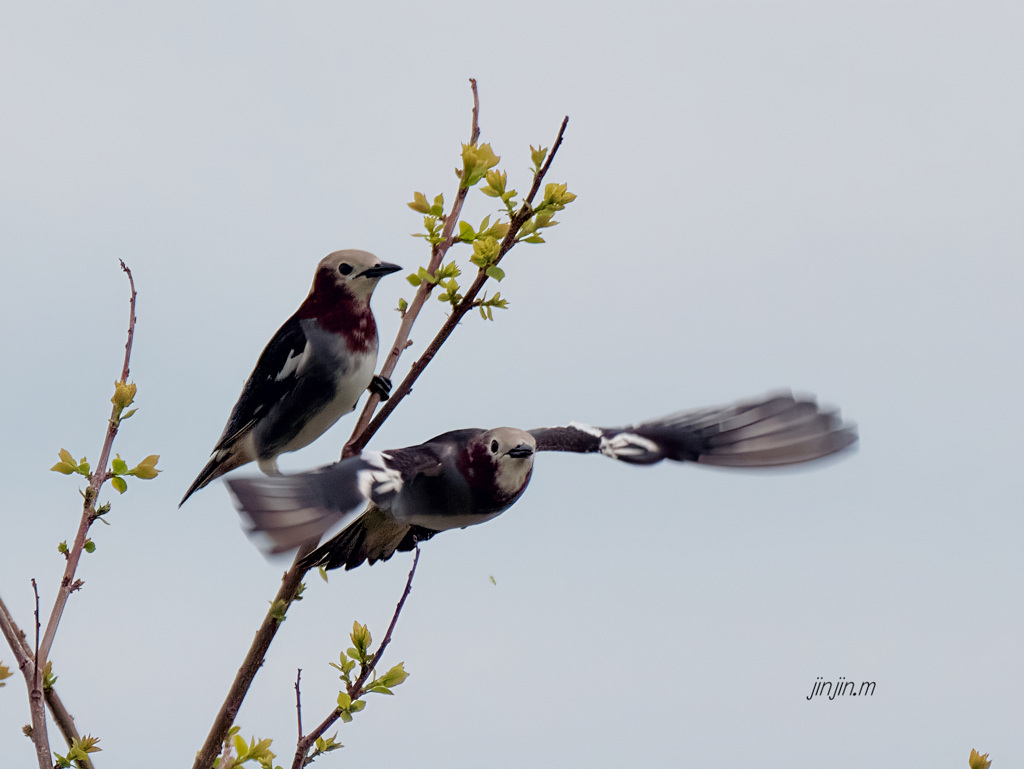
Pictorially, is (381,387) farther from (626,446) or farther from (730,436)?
(730,436)

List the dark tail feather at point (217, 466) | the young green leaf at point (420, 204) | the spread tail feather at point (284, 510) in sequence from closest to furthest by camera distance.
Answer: the spread tail feather at point (284, 510)
the young green leaf at point (420, 204)
the dark tail feather at point (217, 466)

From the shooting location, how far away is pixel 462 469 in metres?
3.11

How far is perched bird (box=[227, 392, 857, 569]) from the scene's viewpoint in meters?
2.53

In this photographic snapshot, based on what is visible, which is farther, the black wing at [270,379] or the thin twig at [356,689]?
the black wing at [270,379]

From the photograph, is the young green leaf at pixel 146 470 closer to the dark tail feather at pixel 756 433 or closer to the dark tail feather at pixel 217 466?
the dark tail feather at pixel 217 466

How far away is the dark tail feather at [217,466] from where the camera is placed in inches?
174

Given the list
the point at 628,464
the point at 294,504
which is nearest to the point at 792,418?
the point at 628,464

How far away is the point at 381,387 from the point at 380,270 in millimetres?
462

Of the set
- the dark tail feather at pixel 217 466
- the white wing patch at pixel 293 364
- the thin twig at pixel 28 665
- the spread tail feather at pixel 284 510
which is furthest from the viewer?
the dark tail feather at pixel 217 466

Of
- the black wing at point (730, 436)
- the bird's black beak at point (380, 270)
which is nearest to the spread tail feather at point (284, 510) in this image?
the black wing at point (730, 436)

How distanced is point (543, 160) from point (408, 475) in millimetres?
1066

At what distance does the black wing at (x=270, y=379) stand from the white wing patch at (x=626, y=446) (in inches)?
50.7

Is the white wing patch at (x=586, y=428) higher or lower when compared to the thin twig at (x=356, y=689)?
higher

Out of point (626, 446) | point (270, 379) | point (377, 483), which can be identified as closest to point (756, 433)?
point (626, 446)
